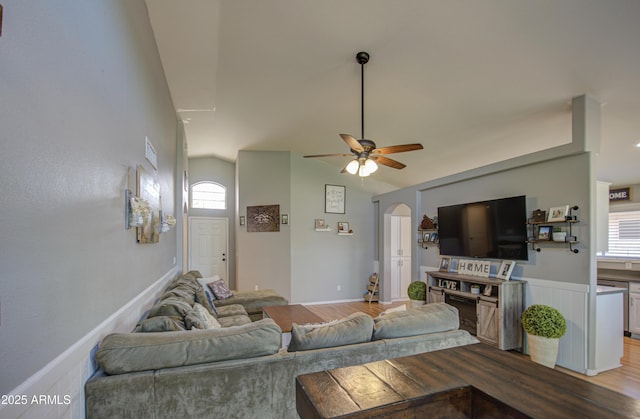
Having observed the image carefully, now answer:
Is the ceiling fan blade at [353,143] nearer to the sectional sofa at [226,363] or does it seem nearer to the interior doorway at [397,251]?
the sectional sofa at [226,363]

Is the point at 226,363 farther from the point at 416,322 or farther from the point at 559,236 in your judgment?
the point at 559,236

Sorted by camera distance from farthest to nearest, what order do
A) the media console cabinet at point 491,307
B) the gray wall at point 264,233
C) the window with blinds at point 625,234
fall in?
1. the gray wall at point 264,233
2. the window with blinds at point 625,234
3. the media console cabinet at point 491,307

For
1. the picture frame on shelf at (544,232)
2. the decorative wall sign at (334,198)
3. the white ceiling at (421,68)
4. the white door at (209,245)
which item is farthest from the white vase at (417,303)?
the white door at (209,245)

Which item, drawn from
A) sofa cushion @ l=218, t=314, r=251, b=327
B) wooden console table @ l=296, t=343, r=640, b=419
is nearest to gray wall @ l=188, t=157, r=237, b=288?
sofa cushion @ l=218, t=314, r=251, b=327

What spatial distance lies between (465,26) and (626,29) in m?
1.14

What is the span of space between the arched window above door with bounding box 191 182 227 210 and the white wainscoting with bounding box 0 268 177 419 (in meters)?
6.03

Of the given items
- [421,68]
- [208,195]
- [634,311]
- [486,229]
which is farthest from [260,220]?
[634,311]

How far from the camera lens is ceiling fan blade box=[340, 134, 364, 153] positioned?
3016mm

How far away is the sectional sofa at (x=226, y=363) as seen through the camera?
1.41m

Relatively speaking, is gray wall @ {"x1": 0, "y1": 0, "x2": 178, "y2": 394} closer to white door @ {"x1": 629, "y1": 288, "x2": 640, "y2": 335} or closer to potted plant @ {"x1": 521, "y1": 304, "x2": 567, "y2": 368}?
potted plant @ {"x1": 521, "y1": 304, "x2": 567, "y2": 368}

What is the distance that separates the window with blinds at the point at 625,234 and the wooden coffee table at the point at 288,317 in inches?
216

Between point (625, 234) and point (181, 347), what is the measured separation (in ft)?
23.1

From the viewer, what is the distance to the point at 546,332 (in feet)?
10.6

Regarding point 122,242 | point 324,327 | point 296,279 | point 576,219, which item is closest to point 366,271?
point 296,279
